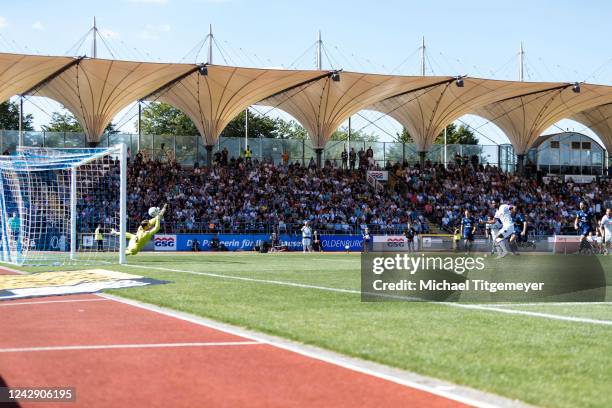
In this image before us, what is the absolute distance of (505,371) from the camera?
667 cm

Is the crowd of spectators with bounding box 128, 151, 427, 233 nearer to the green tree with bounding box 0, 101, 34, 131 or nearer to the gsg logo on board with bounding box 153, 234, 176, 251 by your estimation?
the gsg logo on board with bounding box 153, 234, 176, 251

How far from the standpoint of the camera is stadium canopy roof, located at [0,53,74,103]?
4366 cm

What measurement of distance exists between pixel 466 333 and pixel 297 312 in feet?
9.05

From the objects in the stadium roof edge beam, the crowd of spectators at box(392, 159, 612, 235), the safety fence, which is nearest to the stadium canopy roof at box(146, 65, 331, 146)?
the safety fence

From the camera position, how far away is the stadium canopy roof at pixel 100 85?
153 ft

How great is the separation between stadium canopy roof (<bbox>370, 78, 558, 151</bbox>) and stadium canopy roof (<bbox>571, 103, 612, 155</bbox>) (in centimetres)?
1254

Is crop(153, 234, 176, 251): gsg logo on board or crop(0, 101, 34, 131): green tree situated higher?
crop(0, 101, 34, 131): green tree

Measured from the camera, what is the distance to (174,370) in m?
6.76

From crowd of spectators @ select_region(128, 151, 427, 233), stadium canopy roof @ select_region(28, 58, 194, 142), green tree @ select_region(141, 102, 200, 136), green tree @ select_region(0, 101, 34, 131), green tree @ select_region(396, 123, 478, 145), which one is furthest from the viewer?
green tree @ select_region(396, 123, 478, 145)

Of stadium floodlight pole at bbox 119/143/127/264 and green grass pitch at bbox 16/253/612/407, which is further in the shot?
stadium floodlight pole at bbox 119/143/127/264

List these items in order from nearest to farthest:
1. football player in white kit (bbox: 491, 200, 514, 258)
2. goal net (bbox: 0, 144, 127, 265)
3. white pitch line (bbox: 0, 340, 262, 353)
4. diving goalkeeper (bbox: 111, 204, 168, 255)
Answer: white pitch line (bbox: 0, 340, 262, 353) < goal net (bbox: 0, 144, 127, 265) < diving goalkeeper (bbox: 111, 204, 168, 255) < football player in white kit (bbox: 491, 200, 514, 258)

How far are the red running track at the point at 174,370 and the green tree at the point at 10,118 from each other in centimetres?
8990

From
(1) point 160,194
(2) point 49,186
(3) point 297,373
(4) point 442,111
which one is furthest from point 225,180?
(3) point 297,373

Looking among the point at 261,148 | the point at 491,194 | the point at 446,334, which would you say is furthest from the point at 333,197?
the point at 446,334
